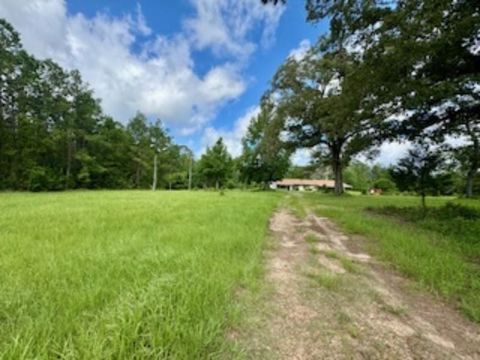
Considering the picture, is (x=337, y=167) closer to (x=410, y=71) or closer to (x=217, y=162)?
(x=410, y=71)

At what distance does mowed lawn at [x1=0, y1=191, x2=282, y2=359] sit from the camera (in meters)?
1.72

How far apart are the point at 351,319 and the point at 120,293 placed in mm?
2295

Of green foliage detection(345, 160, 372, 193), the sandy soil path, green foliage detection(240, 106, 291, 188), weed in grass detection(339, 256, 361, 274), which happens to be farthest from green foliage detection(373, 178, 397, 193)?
the sandy soil path

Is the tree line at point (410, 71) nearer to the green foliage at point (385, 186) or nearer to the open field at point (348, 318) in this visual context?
the open field at point (348, 318)

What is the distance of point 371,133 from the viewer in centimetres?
1213

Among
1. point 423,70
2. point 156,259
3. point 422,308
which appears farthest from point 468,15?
point 156,259

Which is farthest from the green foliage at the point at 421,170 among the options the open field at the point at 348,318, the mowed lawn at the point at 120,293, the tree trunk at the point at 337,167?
the tree trunk at the point at 337,167

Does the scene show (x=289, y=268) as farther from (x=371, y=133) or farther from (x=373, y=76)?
(x=371, y=133)

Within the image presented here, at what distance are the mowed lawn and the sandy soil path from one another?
0.41 metres

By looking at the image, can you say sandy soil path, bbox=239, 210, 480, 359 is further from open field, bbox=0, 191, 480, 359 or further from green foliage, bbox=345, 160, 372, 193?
green foliage, bbox=345, 160, 372, 193

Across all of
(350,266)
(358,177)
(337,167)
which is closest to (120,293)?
(350,266)

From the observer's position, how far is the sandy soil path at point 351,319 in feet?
6.54

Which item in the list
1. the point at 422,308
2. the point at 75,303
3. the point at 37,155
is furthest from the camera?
the point at 37,155

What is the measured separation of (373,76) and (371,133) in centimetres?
465
